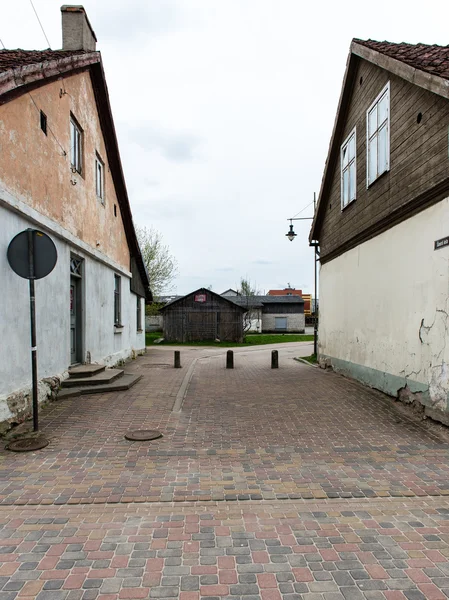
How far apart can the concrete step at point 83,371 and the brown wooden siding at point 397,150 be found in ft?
23.9

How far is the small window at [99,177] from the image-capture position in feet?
40.5

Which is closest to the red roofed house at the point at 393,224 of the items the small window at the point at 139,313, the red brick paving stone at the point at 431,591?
the red brick paving stone at the point at 431,591

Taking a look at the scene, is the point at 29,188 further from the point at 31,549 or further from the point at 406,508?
the point at 406,508

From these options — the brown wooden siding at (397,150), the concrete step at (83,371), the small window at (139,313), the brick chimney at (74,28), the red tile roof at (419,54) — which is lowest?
the concrete step at (83,371)

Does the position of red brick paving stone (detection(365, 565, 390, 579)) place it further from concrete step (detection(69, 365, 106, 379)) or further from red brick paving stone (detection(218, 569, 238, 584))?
concrete step (detection(69, 365, 106, 379))

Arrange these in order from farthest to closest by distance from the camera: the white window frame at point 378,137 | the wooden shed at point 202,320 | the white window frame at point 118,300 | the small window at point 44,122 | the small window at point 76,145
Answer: the wooden shed at point 202,320
the white window frame at point 118,300
the small window at point 76,145
the white window frame at point 378,137
the small window at point 44,122

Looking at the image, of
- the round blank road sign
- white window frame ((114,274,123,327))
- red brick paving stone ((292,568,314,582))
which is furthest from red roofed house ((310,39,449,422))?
white window frame ((114,274,123,327))

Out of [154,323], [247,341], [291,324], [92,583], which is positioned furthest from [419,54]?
[291,324]

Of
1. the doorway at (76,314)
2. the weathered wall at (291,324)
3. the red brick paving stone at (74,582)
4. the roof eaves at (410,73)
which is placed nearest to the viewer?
the red brick paving stone at (74,582)

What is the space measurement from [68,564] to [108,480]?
1.52m

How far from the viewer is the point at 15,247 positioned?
5.93m

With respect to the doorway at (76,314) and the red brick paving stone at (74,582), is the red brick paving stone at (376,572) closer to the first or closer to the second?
the red brick paving stone at (74,582)

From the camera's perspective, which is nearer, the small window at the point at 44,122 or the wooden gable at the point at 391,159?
the wooden gable at the point at 391,159

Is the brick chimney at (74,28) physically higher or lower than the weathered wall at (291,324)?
higher
